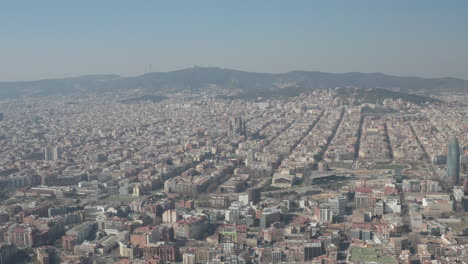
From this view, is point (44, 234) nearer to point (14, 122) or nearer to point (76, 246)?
point (76, 246)

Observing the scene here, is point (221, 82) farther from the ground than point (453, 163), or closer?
farther from the ground

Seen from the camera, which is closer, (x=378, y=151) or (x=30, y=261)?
(x=30, y=261)

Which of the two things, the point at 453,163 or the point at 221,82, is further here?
the point at 221,82

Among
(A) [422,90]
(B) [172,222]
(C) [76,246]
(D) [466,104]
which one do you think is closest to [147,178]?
(B) [172,222]

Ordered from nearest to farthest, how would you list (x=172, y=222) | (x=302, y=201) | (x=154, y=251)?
1. (x=154, y=251)
2. (x=172, y=222)
3. (x=302, y=201)

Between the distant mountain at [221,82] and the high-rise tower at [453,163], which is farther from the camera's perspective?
the distant mountain at [221,82]
